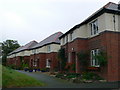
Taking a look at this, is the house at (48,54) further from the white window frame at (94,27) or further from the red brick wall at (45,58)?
the white window frame at (94,27)

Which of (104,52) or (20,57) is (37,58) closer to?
(20,57)

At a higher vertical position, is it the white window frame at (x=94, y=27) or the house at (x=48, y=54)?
the white window frame at (x=94, y=27)

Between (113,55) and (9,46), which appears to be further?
(9,46)

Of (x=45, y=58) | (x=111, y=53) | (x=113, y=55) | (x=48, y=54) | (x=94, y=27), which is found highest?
(x=94, y=27)

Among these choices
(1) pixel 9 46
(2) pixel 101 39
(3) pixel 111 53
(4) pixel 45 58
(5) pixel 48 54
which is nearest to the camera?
(3) pixel 111 53

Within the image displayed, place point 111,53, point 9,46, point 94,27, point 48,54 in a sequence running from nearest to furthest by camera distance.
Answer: point 111,53 → point 94,27 → point 48,54 → point 9,46

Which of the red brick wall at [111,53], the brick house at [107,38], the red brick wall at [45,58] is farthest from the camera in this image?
the red brick wall at [45,58]

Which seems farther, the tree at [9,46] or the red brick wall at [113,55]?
the tree at [9,46]

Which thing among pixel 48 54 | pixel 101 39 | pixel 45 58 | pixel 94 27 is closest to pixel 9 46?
pixel 45 58

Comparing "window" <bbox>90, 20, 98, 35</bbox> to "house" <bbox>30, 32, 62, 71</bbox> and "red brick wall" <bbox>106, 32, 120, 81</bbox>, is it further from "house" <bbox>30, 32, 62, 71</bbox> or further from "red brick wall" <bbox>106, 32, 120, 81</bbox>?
"house" <bbox>30, 32, 62, 71</bbox>

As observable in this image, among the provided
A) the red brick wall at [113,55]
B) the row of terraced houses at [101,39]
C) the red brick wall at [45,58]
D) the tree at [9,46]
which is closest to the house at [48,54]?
the red brick wall at [45,58]

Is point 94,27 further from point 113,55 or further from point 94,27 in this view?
point 113,55

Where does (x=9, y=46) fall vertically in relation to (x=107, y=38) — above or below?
above

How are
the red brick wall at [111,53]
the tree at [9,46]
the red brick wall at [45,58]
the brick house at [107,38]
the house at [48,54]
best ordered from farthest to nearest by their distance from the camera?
the tree at [9,46] → the house at [48,54] → the red brick wall at [45,58] → the brick house at [107,38] → the red brick wall at [111,53]
